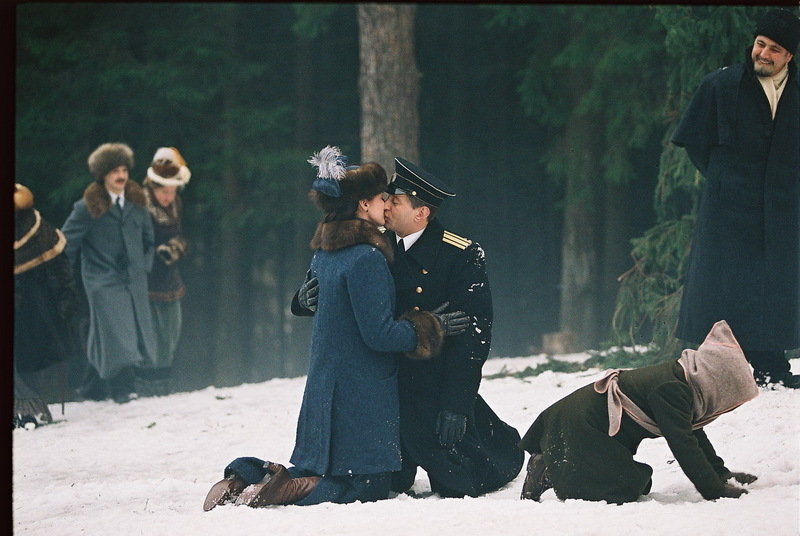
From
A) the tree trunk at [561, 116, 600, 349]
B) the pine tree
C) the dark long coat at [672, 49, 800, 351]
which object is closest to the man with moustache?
the dark long coat at [672, 49, 800, 351]

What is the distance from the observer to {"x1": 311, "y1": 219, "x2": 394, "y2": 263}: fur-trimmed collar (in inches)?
205

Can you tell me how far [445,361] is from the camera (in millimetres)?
5367

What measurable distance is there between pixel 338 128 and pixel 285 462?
10082 millimetres

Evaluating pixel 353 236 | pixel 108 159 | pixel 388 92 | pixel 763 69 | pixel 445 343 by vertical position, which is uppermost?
pixel 763 69

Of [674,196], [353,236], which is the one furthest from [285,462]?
[674,196]

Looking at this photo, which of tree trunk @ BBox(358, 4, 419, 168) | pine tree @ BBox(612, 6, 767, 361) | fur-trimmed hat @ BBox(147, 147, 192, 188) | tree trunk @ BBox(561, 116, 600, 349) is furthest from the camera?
tree trunk @ BBox(561, 116, 600, 349)

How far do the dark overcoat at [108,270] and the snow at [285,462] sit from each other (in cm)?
65

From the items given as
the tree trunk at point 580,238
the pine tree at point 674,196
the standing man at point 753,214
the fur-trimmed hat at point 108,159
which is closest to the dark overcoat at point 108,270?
the fur-trimmed hat at point 108,159

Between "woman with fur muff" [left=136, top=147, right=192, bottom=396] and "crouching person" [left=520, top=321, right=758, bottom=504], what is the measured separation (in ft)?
18.1

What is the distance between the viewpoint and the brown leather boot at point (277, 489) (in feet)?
16.9

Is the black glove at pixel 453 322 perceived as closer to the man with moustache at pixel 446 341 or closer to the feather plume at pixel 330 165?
the man with moustache at pixel 446 341

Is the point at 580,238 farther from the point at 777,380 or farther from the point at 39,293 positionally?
the point at 777,380

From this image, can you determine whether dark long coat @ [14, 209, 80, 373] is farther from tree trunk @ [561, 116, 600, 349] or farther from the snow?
tree trunk @ [561, 116, 600, 349]

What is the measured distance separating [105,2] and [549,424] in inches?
460
